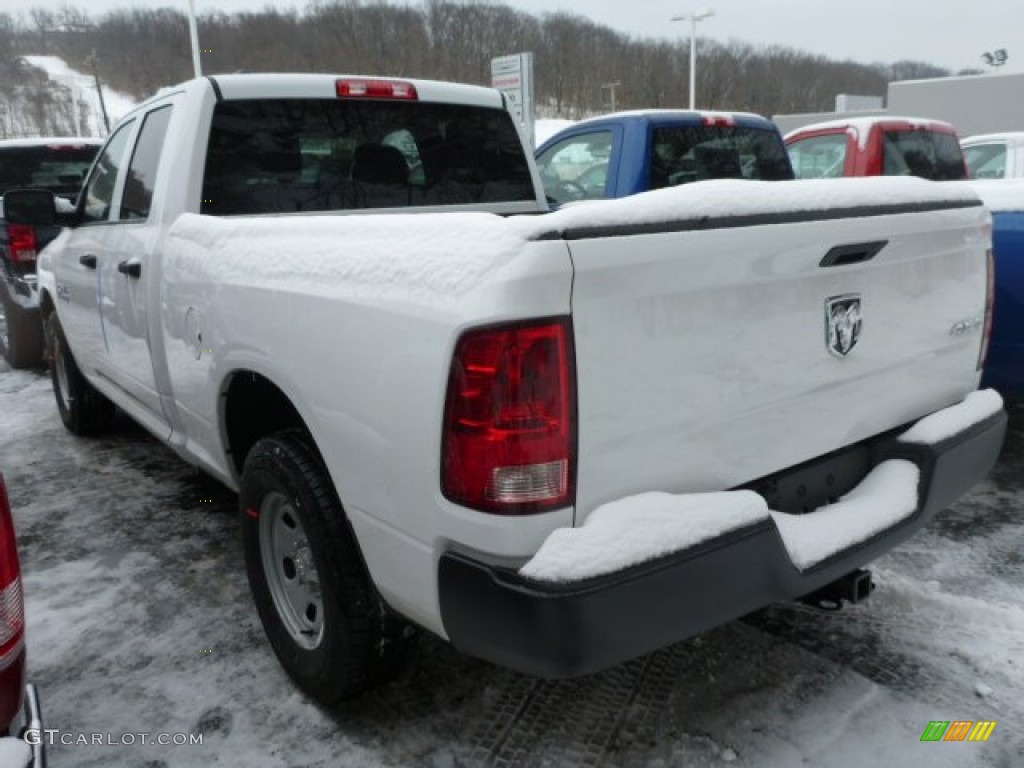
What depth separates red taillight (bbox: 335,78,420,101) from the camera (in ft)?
11.2

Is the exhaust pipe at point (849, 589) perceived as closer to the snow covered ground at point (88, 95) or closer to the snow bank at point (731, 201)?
the snow bank at point (731, 201)

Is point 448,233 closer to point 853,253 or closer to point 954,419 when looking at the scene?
point 853,253

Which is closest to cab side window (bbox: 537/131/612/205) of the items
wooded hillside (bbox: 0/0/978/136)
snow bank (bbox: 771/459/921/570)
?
snow bank (bbox: 771/459/921/570)

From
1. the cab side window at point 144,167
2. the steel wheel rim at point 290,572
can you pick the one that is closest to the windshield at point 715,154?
the cab side window at point 144,167

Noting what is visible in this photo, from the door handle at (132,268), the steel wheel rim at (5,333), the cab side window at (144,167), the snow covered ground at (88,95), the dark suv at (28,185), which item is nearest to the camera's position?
the door handle at (132,268)

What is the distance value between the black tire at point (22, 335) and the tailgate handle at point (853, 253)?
706 centimetres

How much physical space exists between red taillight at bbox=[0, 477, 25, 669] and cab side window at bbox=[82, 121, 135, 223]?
262cm

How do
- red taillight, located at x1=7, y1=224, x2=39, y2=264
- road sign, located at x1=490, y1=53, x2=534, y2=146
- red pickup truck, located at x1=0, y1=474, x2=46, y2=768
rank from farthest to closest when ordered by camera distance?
road sign, located at x1=490, y1=53, x2=534, y2=146, red taillight, located at x1=7, y1=224, x2=39, y2=264, red pickup truck, located at x1=0, y1=474, x2=46, y2=768

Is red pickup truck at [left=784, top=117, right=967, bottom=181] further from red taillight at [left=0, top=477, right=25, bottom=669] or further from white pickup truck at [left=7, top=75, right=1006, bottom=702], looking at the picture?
red taillight at [left=0, top=477, right=25, bottom=669]

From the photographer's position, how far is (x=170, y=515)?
3.94 m

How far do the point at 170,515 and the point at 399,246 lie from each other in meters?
2.68

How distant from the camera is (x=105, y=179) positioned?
4.04 meters

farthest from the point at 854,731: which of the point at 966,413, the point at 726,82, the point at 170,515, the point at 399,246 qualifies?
the point at 726,82

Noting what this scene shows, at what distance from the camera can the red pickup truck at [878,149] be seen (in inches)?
266
